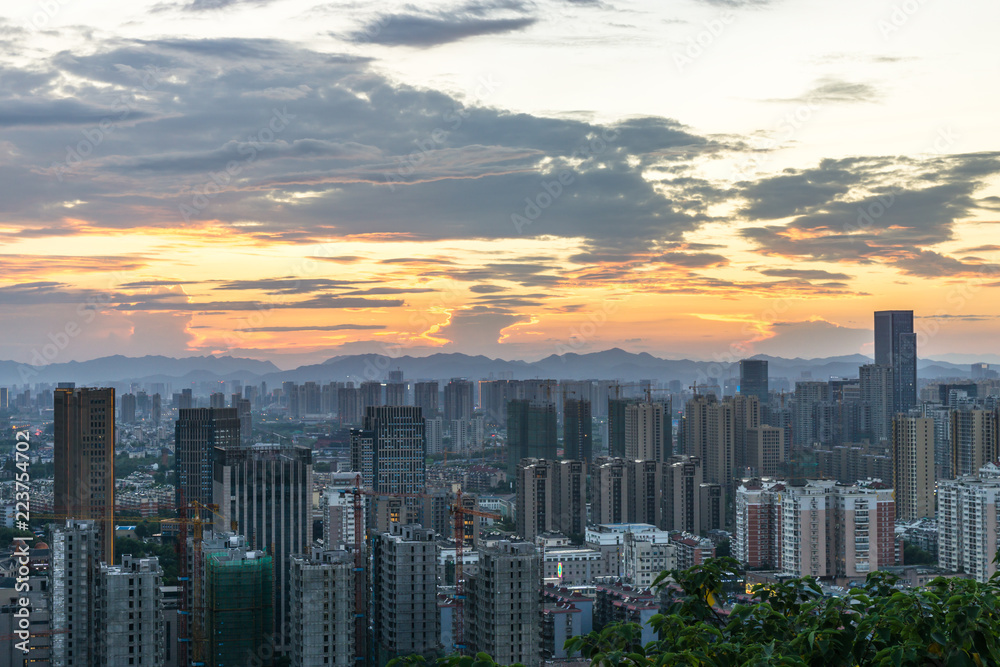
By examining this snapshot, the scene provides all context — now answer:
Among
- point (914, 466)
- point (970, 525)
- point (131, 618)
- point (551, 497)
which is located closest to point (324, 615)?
point (131, 618)

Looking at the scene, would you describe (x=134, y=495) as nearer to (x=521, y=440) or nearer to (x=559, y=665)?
(x=521, y=440)

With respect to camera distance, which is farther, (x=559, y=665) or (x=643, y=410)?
(x=643, y=410)

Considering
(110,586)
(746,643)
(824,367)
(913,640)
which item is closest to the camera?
(913,640)

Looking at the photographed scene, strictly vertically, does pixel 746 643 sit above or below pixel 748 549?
above

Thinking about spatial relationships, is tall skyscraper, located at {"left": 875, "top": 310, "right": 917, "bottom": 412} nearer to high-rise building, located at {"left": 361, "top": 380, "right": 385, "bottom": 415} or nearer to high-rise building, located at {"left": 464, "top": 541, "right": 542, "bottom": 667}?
high-rise building, located at {"left": 361, "top": 380, "right": 385, "bottom": 415}

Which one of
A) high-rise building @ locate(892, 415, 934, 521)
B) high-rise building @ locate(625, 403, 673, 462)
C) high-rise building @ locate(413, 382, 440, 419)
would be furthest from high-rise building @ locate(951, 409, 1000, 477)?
high-rise building @ locate(413, 382, 440, 419)

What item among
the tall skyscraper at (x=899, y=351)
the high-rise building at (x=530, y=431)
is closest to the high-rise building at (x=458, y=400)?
the high-rise building at (x=530, y=431)

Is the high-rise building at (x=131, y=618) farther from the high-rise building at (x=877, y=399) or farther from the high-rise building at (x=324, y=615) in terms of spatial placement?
the high-rise building at (x=877, y=399)

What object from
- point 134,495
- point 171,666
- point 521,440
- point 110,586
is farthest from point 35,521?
point 521,440
